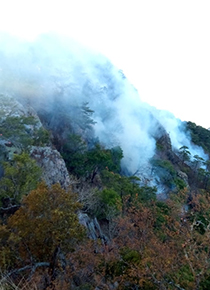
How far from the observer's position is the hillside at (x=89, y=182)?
344 inches

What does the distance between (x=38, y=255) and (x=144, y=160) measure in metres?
29.3

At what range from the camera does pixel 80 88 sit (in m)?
35.9

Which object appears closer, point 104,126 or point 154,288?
point 154,288

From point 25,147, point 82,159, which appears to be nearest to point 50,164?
point 25,147

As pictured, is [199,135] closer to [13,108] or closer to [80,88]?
[80,88]

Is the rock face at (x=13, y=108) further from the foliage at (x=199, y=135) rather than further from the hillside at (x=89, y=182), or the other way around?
the foliage at (x=199, y=135)

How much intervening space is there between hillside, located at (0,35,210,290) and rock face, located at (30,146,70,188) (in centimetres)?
8

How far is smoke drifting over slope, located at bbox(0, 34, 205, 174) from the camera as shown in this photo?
93.8 feet

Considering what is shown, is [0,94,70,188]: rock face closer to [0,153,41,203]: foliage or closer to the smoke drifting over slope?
[0,153,41,203]: foliage

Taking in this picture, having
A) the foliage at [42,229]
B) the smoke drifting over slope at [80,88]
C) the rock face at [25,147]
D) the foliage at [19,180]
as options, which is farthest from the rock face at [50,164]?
the smoke drifting over slope at [80,88]

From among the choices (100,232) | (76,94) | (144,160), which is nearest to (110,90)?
(76,94)

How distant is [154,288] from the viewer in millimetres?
8219

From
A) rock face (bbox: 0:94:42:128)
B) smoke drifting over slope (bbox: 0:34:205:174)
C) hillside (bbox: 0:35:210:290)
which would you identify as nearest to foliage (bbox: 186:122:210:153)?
hillside (bbox: 0:35:210:290)

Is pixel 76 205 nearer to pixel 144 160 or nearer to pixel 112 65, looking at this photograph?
pixel 144 160
